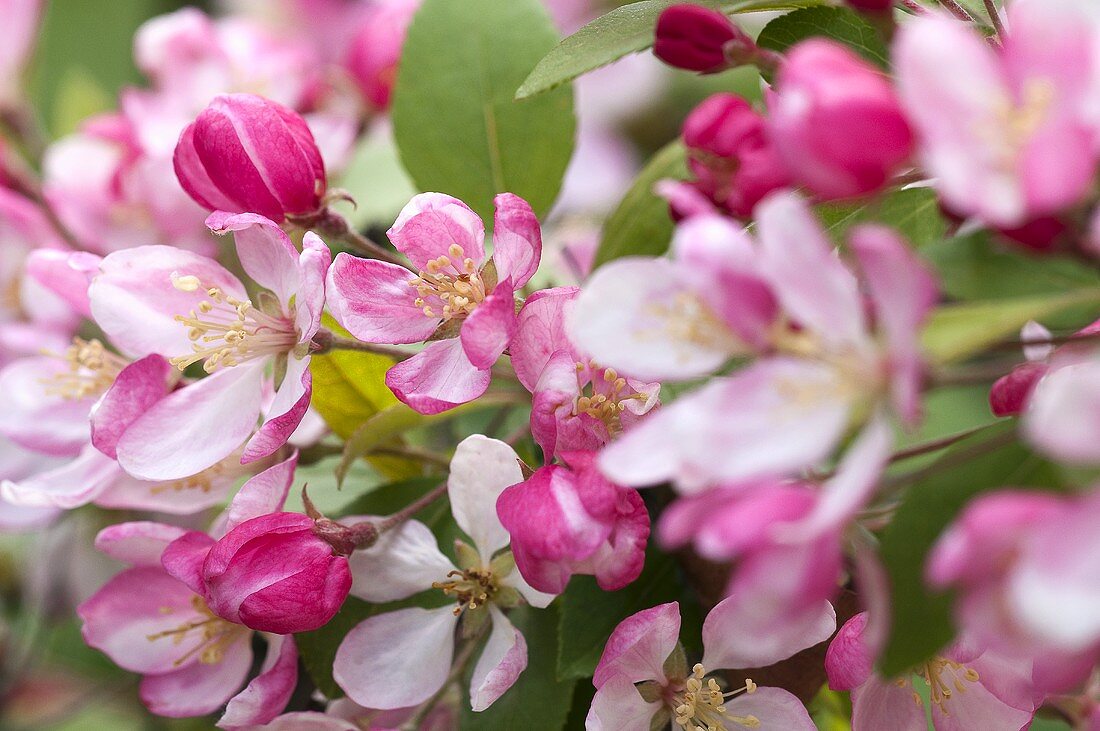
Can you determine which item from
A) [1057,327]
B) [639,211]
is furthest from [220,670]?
[1057,327]

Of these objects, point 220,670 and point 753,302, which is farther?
point 220,670

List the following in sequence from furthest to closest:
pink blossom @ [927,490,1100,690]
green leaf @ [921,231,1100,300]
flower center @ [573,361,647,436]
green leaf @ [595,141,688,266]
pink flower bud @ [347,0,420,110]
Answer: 1. pink flower bud @ [347,0,420,110]
2. green leaf @ [595,141,688,266]
3. flower center @ [573,361,647,436]
4. green leaf @ [921,231,1100,300]
5. pink blossom @ [927,490,1100,690]

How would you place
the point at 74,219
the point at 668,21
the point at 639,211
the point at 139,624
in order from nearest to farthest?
the point at 668,21 → the point at 139,624 → the point at 639,211 → the point at 74,219

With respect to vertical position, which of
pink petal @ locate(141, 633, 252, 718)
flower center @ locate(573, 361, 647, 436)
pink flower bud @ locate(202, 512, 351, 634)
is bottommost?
pink petal @ locate(141, 633, 252, 718)

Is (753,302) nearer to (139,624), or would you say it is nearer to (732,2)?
(732,2)

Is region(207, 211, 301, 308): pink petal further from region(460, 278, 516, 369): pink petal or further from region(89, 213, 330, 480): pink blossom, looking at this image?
region(460, 278, 516, 369): pink petal

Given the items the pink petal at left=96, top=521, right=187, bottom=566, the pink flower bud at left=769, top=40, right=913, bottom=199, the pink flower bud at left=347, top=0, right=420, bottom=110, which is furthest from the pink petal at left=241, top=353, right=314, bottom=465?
the pink flower bud at left=347, top=0, right=420, bottom=110
